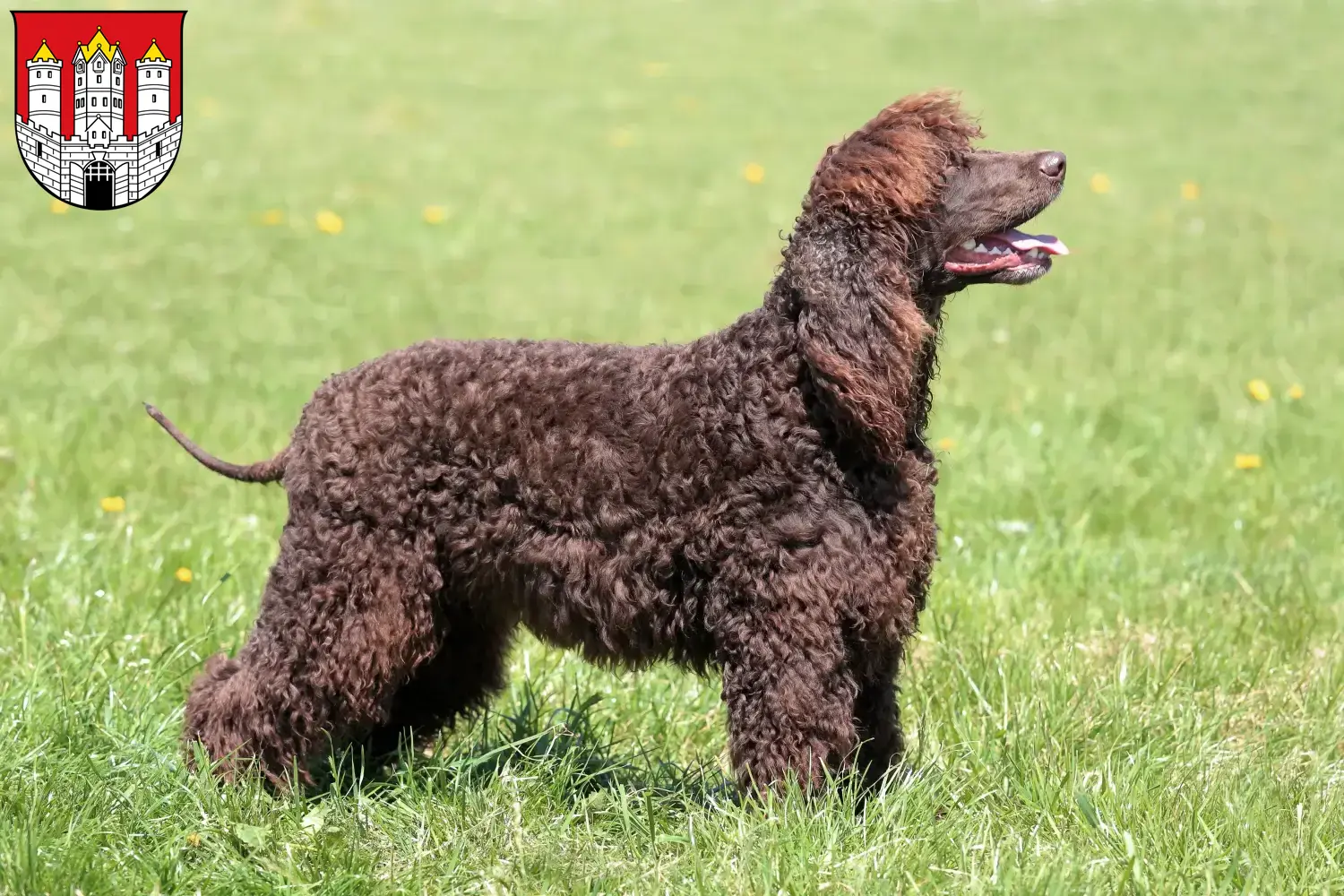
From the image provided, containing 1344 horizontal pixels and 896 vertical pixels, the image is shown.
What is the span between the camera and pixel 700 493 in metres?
3.43

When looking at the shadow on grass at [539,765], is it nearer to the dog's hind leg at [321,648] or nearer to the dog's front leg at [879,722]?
the dog's hind leg at [321,648]

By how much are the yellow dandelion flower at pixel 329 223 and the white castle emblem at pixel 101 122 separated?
9.29ft

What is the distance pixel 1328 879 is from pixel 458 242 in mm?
8709

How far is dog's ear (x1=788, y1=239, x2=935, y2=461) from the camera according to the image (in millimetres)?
3301

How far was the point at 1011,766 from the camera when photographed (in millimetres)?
3588

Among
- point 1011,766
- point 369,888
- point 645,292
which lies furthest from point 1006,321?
point 369,888

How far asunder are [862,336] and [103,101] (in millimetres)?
4330

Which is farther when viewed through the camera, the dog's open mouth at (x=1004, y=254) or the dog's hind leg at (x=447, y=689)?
the dog's hind leg at (x=447, y=689)

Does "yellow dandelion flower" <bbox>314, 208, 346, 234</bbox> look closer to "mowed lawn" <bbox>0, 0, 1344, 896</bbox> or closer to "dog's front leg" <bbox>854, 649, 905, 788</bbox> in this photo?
"mowed lawn" <bbox>0, 0, 1344, 896</bbox>

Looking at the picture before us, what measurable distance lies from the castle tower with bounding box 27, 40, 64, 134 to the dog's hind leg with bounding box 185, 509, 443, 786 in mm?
3919

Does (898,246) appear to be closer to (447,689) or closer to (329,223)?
(447,689)

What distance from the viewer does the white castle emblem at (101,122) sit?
21.0ft

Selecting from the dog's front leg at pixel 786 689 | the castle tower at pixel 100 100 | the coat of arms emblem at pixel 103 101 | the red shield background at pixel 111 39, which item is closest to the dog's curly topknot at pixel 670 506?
the dog's front leg at pixel 786 689

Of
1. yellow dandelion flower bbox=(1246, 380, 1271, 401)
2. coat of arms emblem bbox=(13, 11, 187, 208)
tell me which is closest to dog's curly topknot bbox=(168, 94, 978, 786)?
coat of arms emblem bbox=(13, 11, 187, 208)
